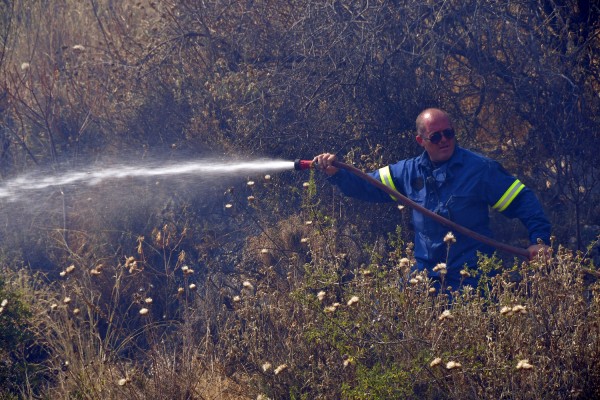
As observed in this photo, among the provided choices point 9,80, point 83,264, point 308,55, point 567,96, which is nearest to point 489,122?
point 567,96

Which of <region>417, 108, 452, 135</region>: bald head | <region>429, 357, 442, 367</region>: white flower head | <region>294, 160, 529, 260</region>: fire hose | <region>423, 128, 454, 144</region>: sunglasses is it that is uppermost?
<region>417, 108, 452, 135</region>: bald head

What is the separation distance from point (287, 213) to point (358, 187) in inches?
39.6

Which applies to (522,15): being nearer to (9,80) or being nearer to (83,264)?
(83,264)

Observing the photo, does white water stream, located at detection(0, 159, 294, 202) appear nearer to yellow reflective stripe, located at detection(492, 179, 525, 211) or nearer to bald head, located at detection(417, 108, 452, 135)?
bald head, located at detection(417, 108, 452, 135)

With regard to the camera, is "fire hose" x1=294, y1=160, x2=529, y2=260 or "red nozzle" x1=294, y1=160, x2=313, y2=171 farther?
"red nozzle" x1=294, y1=160, x2=313, y2=171

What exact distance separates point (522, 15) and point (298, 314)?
10.9 ft

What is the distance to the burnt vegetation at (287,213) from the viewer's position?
3.54 m

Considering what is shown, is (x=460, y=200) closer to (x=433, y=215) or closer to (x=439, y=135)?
(x=433, y=215)

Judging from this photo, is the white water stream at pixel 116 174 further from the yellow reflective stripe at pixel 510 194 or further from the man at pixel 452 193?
the yellow reflective stripe at pixel 510 194

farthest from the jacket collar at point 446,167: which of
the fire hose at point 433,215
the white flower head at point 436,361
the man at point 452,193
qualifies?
the white flower head at point 436,361

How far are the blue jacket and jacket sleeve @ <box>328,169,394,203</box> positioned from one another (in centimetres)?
23

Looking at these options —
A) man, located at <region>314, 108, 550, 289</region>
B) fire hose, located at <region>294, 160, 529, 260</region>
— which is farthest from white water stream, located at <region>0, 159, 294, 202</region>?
man, located at <region>314, 108, 550, 289</region>

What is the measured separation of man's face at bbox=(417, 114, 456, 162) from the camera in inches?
193

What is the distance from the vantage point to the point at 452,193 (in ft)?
16.2
